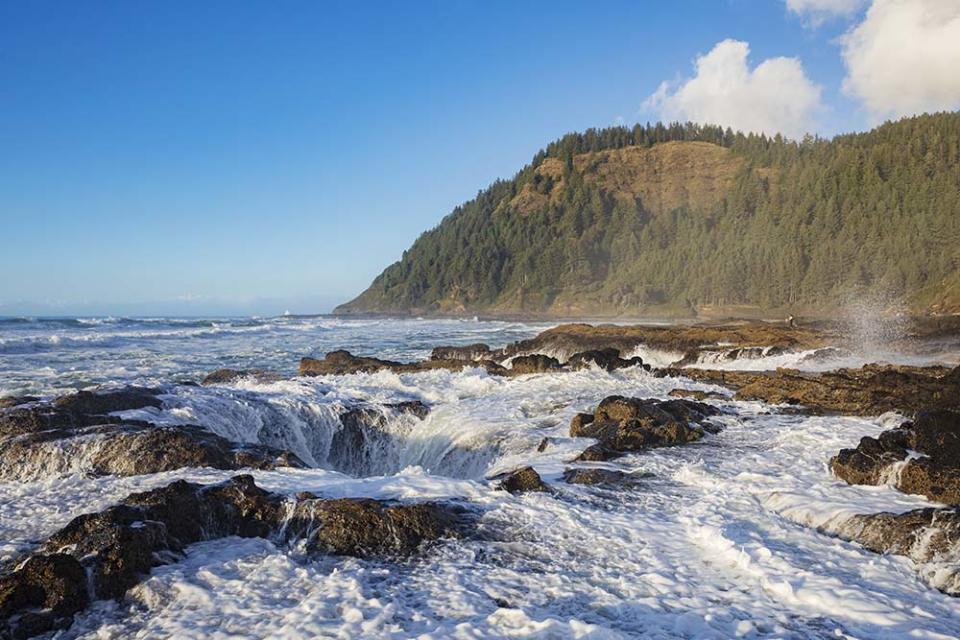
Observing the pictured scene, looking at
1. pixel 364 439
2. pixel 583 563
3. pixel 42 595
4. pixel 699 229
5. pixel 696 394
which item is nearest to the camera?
pixel 42 595

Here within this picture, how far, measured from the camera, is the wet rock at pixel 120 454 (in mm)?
9195

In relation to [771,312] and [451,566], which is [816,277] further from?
[451,566]

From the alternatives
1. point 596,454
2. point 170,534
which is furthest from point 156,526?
point 596,454

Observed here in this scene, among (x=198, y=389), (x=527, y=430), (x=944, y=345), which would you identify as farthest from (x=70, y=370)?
(x=944, y=345)

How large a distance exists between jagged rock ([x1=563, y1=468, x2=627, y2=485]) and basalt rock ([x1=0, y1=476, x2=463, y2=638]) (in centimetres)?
228

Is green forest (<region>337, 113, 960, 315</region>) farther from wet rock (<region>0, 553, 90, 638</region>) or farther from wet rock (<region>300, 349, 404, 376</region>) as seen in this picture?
wet rock (<region>0, 553, 90, 638</region>)

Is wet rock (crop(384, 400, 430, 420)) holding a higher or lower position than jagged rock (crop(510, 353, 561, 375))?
lower

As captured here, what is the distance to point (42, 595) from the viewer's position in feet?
16.0

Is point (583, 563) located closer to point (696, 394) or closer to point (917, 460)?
point (917, 460)

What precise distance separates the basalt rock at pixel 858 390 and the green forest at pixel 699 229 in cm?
4664

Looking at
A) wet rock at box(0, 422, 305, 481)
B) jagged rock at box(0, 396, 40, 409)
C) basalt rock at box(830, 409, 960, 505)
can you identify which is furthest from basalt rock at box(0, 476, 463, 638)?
jagged rock at box(0, 396, 40, 409)

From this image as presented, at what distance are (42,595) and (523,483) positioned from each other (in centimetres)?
517

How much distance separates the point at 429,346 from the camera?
1671 inches

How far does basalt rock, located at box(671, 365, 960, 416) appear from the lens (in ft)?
42.4
